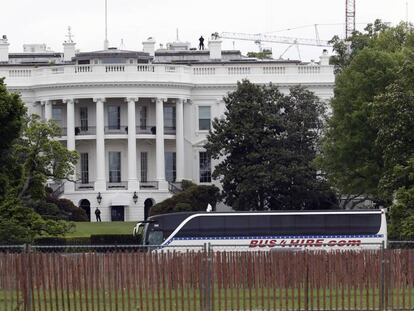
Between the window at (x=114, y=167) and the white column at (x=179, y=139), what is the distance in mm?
4382

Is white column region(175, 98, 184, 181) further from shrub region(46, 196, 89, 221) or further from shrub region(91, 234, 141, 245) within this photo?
shrub region(91, 234, 141, 245)

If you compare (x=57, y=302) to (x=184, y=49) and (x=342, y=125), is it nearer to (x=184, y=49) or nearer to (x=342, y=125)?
(x=342, y=125)

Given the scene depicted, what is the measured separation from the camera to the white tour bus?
2475 inches

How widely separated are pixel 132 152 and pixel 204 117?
8.74m

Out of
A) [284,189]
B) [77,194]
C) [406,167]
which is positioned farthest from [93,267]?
[77,194]

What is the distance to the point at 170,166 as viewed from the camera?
397ft

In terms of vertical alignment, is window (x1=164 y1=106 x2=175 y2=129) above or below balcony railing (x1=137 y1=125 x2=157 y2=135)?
above

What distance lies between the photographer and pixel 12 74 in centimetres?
12281

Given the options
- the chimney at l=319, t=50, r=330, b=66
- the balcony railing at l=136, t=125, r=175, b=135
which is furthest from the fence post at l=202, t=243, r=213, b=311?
the chimney at l=319, t=50, r=330, b=66

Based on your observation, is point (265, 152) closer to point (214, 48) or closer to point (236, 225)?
point (214, 48)

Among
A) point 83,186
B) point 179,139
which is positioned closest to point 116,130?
point 179,139

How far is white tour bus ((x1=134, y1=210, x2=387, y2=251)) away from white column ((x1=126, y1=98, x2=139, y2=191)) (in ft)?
174

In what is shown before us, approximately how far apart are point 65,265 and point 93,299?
3.39 feet

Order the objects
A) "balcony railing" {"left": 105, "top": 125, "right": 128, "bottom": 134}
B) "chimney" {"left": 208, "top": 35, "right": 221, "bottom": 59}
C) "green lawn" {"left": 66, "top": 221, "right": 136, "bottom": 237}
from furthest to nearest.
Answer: "chimney" {"left": 208, "top": 35, "right": 221, "bottom": 59}, "balcony railing" {"left": 105, "top": 125, "right": 128, "bottom": 134}, "green lawn" {"left": 66, "top": 221, "right": 136, "bottom": 237}
